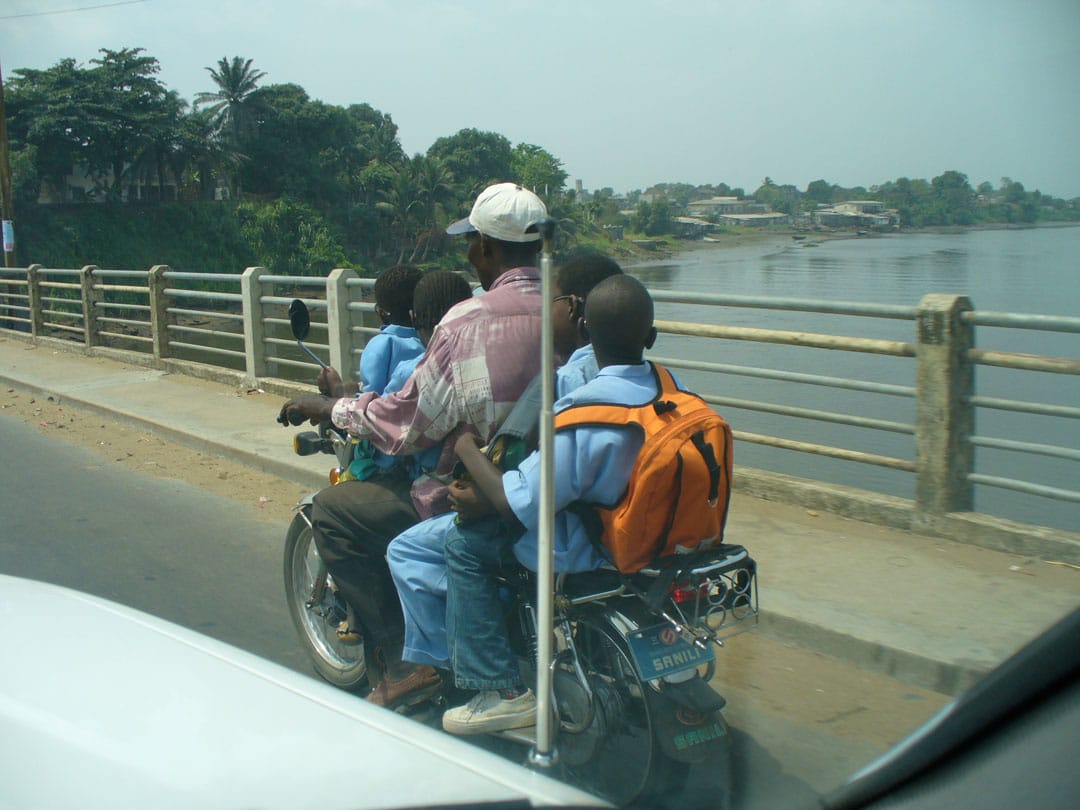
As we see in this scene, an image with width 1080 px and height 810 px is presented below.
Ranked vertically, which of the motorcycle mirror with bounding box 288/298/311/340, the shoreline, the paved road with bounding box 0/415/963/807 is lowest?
the paved road with bounding box 0/415/963/807

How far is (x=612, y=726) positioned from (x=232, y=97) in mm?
75320

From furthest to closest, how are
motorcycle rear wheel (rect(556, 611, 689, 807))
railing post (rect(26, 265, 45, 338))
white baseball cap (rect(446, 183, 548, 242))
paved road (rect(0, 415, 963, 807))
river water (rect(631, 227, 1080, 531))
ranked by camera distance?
railing post (rect(26, 265, 45, 338)) → river water (rect(631, 227, 1080, 531)) → paved road (rect(0, 415, 963, 807)) → white baseball cap (rect(446, 183, 548, 242)) → motorcycle rear wheel (rect(556, 611, 689, 807))

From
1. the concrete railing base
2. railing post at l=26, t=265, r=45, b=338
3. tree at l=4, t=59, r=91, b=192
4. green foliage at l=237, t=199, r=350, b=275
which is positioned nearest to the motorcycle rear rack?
the concrete railing base

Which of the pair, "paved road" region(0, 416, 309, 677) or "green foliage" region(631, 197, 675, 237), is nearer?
"paved road" region(0, 416, 309, 677)

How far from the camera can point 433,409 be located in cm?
315

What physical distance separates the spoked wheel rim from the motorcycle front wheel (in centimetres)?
108

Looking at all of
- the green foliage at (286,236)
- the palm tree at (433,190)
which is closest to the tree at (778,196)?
the palm tree at (433,190)

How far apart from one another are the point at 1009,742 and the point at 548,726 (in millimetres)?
880

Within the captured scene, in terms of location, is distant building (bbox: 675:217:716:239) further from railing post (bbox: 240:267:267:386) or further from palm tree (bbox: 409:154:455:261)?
railing post (bbox: 240:267:267:386)

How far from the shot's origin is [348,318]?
948 centimetres

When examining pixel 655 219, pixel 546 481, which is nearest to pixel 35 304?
pixel 655 219

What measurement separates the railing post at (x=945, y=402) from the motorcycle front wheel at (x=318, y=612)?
128 inches

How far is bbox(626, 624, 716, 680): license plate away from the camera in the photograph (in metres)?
2.75

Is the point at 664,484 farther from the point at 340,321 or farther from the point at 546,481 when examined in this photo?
the point at 340,321
